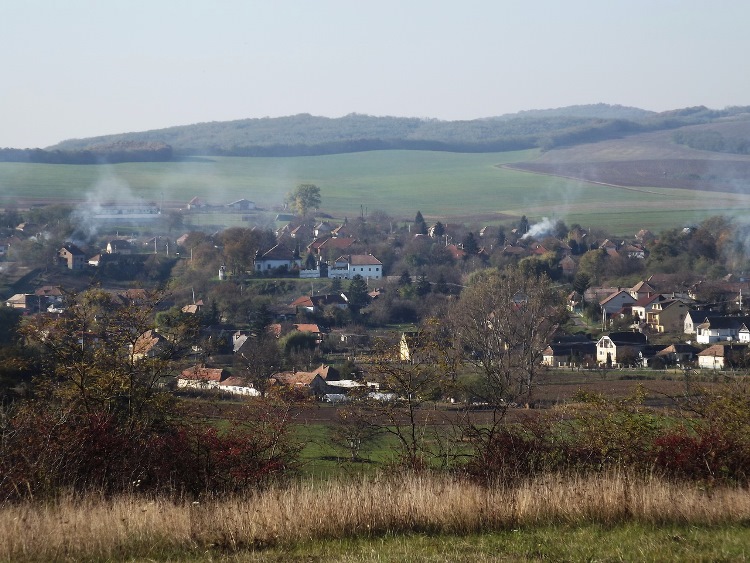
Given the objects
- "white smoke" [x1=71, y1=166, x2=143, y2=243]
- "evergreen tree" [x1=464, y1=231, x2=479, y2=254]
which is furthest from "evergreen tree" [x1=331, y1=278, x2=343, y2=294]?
"white smoke" [x1=71, y1=166, x2=143, y2=243]

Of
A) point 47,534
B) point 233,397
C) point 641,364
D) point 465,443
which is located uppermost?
point 47,534

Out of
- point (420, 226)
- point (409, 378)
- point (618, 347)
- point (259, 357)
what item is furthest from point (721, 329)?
point (420, 226)

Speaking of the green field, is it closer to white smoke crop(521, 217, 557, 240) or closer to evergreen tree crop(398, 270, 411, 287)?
white smoke crop(521, 217, 557, 240)

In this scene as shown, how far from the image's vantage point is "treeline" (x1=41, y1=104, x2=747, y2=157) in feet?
394

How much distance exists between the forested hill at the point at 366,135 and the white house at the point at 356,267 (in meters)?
57.1

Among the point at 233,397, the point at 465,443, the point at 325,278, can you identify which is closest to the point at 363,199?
the point at 325,278

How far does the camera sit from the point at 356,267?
51.8m

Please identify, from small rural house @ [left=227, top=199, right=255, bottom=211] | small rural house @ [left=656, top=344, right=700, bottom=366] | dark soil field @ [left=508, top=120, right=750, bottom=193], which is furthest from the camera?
dark soil field @ [left=508, top=120, right=750, bottom=193]

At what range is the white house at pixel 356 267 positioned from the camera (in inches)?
2000

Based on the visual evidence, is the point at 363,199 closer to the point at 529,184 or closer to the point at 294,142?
the point at 529,184

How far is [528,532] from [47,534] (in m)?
2.97

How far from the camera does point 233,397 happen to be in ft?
72.8

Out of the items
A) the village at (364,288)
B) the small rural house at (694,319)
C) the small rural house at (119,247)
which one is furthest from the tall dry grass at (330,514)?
the small rural house at (119,247)

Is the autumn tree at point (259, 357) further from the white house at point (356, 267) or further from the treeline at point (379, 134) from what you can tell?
the treeline at point (379, 134)
